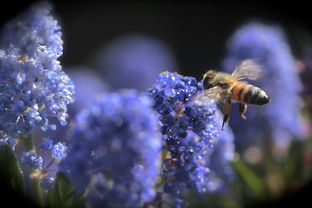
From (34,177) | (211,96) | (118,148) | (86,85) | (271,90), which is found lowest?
(118,148)

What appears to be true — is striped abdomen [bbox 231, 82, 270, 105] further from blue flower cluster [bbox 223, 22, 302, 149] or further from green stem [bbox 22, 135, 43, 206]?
blue flower cluster [bbox 223, 22, 302, 149]

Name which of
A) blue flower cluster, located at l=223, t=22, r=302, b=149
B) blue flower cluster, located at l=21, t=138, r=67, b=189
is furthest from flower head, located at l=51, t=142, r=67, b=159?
blue flower cluster, located at l=223, t=22, r=302, b=149

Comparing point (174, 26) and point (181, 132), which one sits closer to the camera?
point (181, 132)

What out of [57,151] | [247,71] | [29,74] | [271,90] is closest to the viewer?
[29,74]

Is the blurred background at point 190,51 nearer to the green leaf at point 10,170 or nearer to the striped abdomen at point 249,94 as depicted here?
the striped abdomen at point 249,94

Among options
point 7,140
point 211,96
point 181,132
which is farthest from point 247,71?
point 7,140

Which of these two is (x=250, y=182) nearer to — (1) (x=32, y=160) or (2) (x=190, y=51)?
(1) (x=32, y=160)

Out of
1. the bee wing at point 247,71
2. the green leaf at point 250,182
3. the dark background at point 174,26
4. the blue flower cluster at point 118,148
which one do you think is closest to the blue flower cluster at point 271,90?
the green leaf at point 250,182
